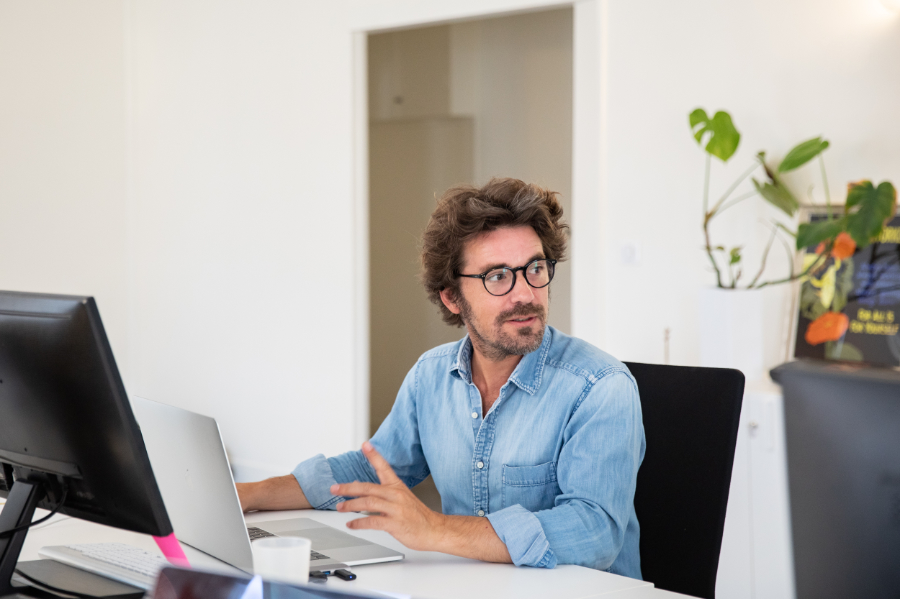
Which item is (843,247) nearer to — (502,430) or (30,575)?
(502,430)

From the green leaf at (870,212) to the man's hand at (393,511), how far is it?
1.83 meters

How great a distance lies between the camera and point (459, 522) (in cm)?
124

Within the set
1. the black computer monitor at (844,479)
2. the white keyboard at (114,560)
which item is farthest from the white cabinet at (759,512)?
the white keyboard at (114,560)

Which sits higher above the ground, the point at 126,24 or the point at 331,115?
the point at 126,24

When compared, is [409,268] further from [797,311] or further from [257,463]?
[797,311]

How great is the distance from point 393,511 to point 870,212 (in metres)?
1.93

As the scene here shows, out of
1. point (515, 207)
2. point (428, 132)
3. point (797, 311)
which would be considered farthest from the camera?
point (428, 132)

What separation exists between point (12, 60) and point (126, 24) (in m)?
0.74

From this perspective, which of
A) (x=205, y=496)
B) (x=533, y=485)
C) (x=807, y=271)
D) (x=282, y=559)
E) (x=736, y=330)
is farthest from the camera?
(x=807, y=271)

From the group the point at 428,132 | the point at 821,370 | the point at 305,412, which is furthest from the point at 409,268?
the point at 821,370

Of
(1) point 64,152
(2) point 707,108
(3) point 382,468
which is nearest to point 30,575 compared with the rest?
(3) point 382,468

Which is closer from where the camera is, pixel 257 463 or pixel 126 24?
pixel 257 463

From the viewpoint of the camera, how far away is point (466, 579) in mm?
1145

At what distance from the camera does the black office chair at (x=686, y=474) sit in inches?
55.3
